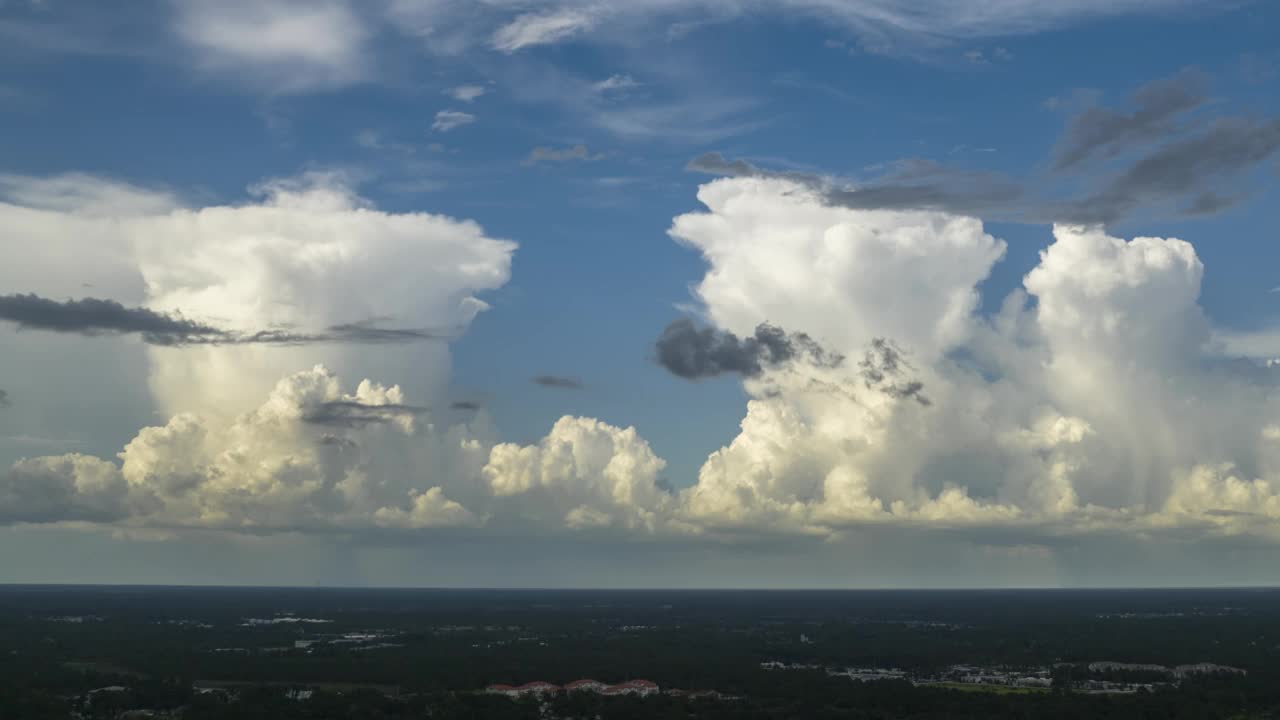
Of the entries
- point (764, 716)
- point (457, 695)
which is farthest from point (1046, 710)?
point (457, 695)

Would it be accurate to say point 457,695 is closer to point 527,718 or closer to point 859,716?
point 527,718

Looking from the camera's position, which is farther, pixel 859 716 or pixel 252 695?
pixel 252 695

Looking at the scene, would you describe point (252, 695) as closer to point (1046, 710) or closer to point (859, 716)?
point (859, 716)

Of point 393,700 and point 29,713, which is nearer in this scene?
point 29,713

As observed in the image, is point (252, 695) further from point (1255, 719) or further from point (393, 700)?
point (1255, 719)

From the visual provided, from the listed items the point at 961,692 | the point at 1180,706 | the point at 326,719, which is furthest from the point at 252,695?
the point at 1180,706

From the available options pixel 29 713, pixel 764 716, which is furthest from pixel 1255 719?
pixel 29 713

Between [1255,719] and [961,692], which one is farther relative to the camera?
[961,692]
